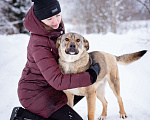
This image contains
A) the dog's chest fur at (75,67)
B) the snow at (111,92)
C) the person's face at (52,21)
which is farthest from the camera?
the snow at (111,92)

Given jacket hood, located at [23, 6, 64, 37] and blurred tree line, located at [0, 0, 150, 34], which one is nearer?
jacket hood, located at [23, 6, 64, 37]

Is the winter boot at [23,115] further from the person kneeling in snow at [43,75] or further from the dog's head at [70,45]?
the dog's head at [70,45]

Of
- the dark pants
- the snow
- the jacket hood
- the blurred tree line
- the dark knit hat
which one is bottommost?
the snow

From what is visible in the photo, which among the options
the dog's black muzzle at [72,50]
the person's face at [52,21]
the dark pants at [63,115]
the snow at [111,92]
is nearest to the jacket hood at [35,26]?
the person's face at [52,21]

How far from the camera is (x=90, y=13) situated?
23.0 m

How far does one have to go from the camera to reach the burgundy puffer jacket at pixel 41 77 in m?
1.84

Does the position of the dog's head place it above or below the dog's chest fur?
above

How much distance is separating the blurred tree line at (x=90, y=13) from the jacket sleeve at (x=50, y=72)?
4.46 meters

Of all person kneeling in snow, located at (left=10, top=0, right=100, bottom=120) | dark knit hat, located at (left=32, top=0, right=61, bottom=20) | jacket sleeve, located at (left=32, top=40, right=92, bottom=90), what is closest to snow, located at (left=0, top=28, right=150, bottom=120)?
person kneeling in snow, located at (left=10, top=0, right=100, bottom=120)

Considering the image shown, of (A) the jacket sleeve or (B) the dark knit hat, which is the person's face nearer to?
(B) the dark knit hat

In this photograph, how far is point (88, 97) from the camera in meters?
2.21

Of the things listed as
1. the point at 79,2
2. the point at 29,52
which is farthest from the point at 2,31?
the point at 79,2

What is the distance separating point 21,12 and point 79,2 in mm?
15039

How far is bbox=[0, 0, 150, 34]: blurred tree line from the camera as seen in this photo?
11.2 meters
